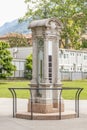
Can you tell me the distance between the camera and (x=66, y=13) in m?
67.7

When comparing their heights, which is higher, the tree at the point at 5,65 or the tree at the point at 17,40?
the tree at the point at 17,40

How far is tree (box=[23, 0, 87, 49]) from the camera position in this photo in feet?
219

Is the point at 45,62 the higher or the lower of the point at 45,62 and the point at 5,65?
the higher

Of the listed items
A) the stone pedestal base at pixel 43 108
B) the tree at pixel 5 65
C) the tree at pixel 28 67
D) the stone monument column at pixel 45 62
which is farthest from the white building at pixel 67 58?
the stone pedestal base at pixel 43 108

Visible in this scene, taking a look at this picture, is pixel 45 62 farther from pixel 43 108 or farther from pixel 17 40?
pixel 17 40

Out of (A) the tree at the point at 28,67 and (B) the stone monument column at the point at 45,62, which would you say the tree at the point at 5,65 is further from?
(B) the stone monument column at the point at 45,62

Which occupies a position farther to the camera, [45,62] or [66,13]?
[66,13]

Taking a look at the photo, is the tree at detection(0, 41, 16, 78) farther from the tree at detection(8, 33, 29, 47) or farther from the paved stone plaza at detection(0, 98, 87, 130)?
the tree at detection(8, 33, 29, 47)

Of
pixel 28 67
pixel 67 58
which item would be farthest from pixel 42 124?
pixel 67 58

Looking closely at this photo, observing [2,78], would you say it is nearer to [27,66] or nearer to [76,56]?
[27,66]

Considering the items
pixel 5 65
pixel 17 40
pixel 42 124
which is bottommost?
pixel 5 65

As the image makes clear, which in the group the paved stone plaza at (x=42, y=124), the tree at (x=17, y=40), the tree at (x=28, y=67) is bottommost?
the tree at (x=28, y=67)

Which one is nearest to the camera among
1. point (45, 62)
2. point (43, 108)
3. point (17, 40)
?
point (43, 108)

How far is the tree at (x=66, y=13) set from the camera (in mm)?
66750
